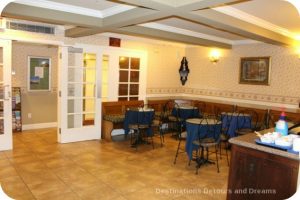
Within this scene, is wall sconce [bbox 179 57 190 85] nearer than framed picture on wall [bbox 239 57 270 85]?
No

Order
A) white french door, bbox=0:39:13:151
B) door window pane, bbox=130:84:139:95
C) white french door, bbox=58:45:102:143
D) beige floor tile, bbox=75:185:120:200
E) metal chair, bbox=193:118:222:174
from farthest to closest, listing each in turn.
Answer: door window pane, bbox=130:84:139:95, white french door, bbox=58:45:102:143, white french door, bbox=0:39:13:151, metal chair, bbox=193:118:222:174, beige floor tile, bbox=75:185:120:200

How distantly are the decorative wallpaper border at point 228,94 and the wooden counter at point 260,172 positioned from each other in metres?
3.66

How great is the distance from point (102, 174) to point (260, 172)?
7.63 feet

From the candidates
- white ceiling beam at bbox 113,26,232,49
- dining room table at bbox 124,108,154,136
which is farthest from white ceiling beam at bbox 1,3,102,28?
dining room table at bbox 124,108,154,136

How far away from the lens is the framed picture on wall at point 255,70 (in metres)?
6.03

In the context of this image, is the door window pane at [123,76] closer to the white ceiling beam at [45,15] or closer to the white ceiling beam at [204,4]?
the white ceiling beam at [45,15]

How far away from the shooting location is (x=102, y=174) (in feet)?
12.6

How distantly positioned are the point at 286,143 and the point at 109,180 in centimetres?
239

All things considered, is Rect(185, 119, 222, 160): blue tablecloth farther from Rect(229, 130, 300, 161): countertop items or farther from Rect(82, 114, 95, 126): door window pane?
Rect(82, 114, 95, 126): door window pane

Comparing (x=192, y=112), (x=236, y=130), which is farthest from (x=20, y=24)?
(x=236, y=130)

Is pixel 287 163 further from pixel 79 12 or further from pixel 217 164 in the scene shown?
pixel 79 12

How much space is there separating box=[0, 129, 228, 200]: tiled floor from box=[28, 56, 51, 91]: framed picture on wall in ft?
5.85

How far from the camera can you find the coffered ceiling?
3.02 metres

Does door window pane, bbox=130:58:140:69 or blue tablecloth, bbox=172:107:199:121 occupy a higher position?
door window pane, bbox=130:58:140:69
